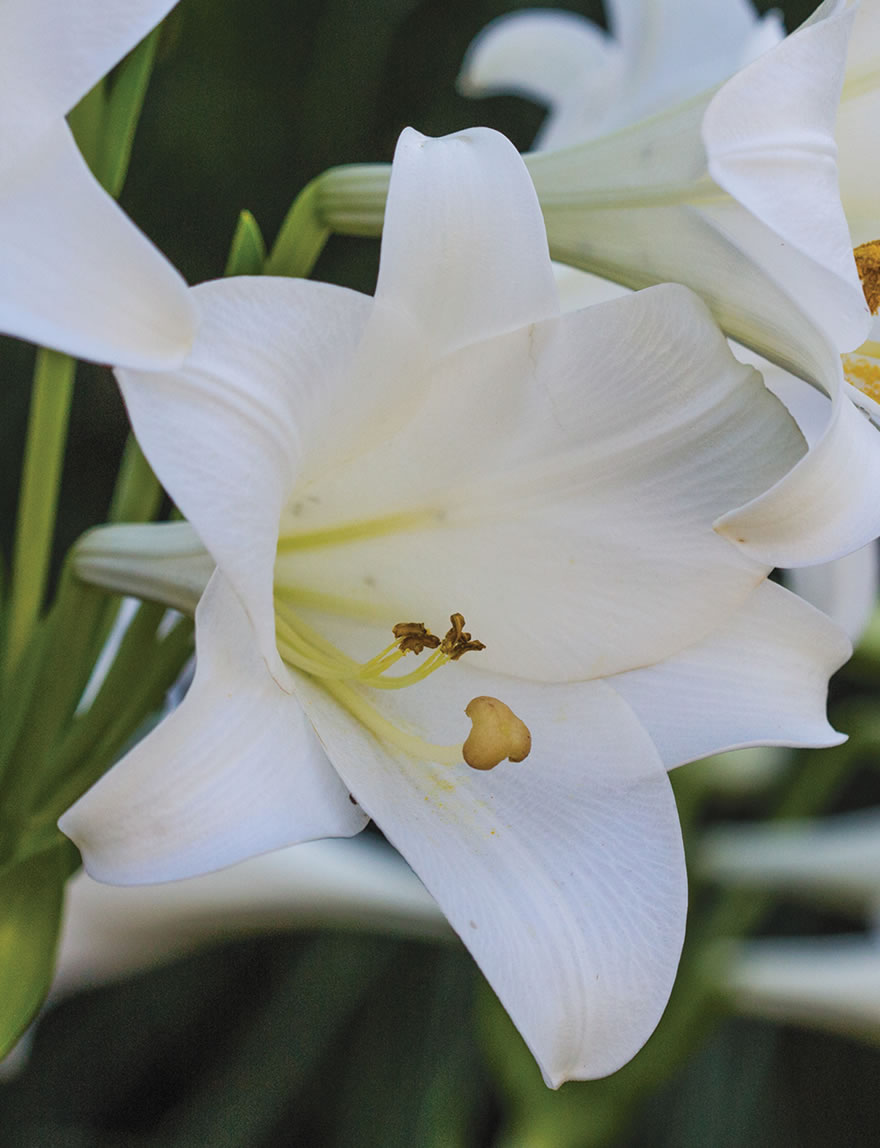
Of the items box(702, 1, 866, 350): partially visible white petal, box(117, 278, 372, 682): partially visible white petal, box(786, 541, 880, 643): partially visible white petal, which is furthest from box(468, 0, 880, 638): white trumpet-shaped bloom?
box(786, 541, 880, 643): partially visible white petal

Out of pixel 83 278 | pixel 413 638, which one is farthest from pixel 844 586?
pixel 83 278

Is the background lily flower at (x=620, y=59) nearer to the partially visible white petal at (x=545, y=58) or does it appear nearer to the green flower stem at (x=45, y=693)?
the partially visible white petal at (x=545, y=58)

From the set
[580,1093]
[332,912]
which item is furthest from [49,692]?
[580,1093]

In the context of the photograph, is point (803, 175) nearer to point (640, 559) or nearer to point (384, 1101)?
point (640, 559)

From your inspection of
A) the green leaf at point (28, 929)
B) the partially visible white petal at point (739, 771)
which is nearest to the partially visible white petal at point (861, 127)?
the green leaf at point (28, 929)

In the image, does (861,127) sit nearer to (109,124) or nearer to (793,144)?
(793,144)
